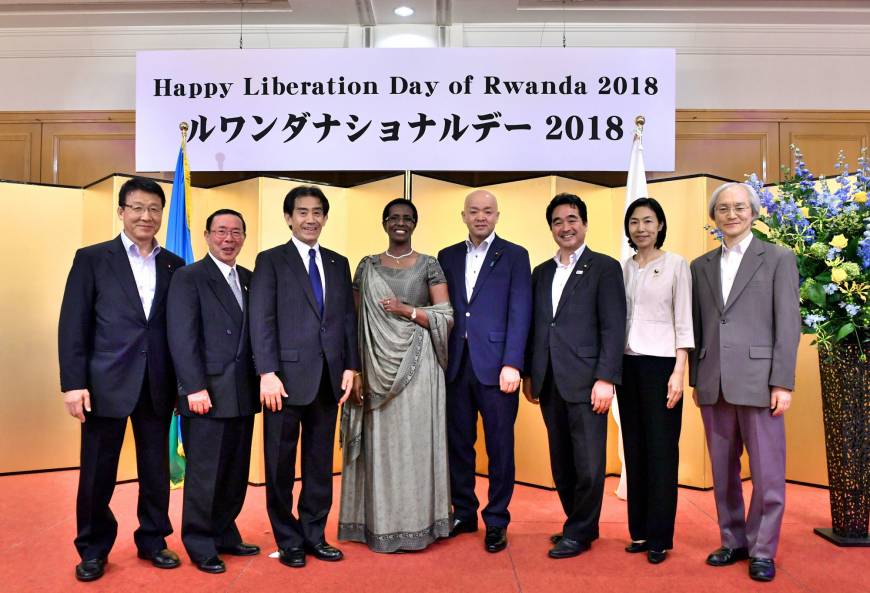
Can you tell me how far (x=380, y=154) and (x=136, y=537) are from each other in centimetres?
275

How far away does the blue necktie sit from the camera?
9.78 ft

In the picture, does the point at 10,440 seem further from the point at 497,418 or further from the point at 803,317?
the point at 803,317

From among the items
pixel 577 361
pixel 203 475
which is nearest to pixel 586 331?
pixel 577 361

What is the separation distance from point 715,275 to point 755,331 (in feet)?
0.94

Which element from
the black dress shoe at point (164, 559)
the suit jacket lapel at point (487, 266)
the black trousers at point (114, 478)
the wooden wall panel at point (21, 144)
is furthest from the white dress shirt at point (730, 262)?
the wooden wall panel at point (21, 144)

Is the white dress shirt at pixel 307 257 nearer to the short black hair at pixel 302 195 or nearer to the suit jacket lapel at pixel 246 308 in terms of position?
the short black hair at pixel 302 195

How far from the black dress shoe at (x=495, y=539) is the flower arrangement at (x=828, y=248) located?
66.5 inches

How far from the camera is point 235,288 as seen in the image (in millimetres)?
2961

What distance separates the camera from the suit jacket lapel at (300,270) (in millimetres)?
2943

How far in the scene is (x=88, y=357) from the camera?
2.77 metres

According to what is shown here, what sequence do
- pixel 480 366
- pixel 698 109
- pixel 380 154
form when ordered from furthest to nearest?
1. pixel 698 109
2. pixel 380 154
3. pixel 480 366

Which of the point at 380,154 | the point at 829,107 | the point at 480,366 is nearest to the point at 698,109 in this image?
the point at 829,107

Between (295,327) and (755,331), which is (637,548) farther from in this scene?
(295,327)

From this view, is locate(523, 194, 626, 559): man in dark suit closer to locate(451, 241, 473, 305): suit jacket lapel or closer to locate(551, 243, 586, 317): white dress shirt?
locate(551, 243, 586, 317): white dress shirt
